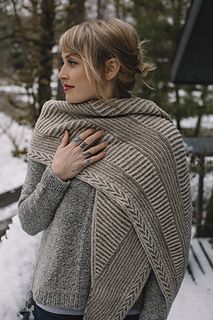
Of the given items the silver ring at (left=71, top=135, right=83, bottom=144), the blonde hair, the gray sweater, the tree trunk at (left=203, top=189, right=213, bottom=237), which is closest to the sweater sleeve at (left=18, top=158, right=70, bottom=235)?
the gray sweater

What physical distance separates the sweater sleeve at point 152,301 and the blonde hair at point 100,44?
610mm

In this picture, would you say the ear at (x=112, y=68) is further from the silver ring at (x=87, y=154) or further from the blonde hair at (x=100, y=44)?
the silver ring at (x=87, y=154)

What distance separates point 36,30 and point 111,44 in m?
6.04

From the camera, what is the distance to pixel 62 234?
1529mm

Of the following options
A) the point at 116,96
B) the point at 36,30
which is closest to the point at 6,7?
the point at 36,30

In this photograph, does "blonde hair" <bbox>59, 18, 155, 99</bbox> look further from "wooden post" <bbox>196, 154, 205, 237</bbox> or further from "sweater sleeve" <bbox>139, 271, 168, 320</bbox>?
"wooden post" <bbox>196, 154, 205, 237</bbox>

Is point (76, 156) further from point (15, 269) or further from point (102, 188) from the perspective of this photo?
point (15, 269)

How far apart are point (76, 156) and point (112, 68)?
0.29m

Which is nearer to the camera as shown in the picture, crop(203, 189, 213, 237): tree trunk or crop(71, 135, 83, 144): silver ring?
crop(71, 135, 83, 144): silver ring

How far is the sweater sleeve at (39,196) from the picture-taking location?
1526 mm

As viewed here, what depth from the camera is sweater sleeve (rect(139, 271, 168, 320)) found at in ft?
5.34

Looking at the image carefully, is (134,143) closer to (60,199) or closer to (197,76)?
(60,199)

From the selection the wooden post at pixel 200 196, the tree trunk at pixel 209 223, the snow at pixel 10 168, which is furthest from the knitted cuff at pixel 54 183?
the snow at pixel 10 168

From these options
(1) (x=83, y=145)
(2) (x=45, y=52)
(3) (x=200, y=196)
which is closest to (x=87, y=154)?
(1) (x=83, y=145)
